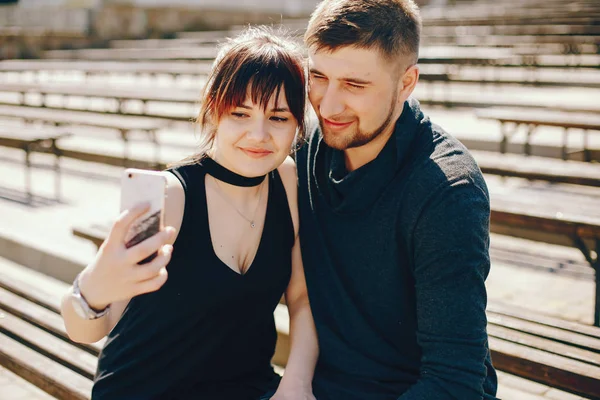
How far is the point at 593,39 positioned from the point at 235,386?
10993 millimetres

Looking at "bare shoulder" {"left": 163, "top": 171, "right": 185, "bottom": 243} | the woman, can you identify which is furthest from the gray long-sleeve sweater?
"bare shoulder" {"left": 163, "top": 171, "right": 185, "bottom": 243}

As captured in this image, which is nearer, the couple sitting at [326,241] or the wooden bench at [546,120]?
the couple sitting at [326,241]

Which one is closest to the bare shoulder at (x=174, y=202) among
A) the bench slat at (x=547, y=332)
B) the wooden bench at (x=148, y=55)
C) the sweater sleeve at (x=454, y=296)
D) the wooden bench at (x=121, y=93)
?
the sweater sleeve at (x=454, y=296)

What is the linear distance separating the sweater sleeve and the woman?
17.9 inches

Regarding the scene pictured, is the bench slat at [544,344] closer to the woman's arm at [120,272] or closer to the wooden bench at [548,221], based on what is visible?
the wooden bench at [548,221]

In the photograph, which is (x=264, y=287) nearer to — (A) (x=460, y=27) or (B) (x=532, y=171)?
(B) (x=532, y=171)

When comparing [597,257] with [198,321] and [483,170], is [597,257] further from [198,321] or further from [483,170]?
[198,321]

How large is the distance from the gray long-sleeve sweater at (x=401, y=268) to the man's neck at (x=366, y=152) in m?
0.03

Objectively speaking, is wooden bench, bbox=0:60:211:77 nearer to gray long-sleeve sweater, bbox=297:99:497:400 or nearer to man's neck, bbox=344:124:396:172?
man's neck, bbox=344:124:396:172

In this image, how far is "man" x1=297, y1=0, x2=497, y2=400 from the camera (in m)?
1.68

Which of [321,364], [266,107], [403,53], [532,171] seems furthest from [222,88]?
[532,171]

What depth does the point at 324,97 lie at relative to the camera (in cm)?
196

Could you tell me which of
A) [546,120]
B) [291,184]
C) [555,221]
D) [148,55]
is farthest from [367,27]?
[148,55]

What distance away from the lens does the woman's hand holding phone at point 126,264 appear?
1.46m
